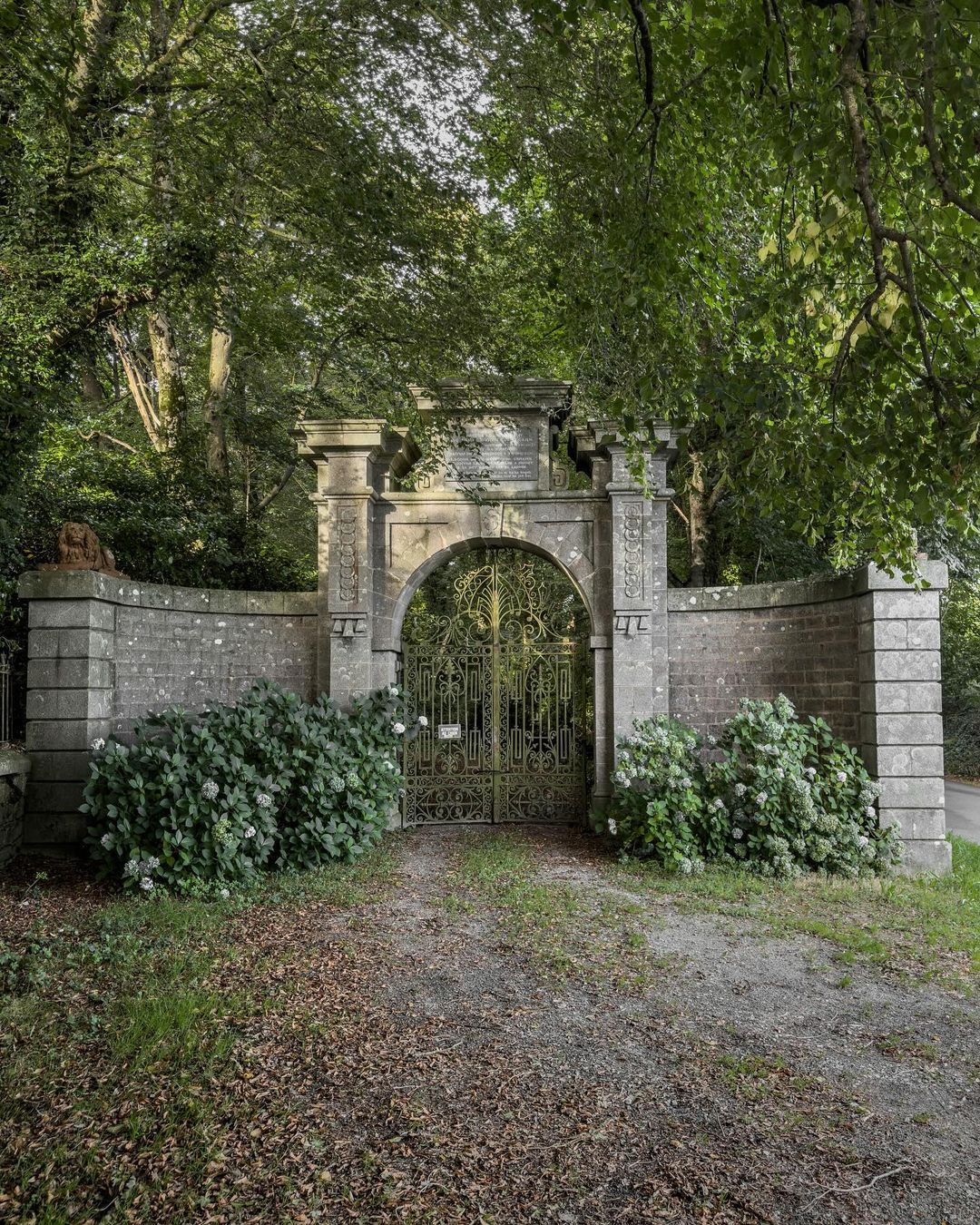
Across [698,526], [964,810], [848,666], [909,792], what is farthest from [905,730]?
[698,526]

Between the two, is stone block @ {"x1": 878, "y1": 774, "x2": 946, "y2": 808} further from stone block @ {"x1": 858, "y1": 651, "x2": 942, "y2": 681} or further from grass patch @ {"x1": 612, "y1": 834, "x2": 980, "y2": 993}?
stone block @ {"x1": 858, "y1": 651, "x2": 942, "y2": 681}

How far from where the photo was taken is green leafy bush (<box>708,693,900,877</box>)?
648 centimetres

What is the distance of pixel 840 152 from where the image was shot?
8.85 ft

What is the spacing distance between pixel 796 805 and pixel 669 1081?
12.5ft

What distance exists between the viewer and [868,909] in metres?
5.68

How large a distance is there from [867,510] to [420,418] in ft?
14.3

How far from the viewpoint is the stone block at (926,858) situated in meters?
6.67

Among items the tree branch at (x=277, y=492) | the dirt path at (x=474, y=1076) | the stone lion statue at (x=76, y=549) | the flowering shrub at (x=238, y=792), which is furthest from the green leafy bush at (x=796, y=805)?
the tree branch at (x=277, y=492)

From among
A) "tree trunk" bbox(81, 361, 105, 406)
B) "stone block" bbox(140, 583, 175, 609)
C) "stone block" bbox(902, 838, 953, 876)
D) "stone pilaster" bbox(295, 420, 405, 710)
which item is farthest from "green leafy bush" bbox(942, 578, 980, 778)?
"tree trunk" bbox(81, 361, 105, 406)

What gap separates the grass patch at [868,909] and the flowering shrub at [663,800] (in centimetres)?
25

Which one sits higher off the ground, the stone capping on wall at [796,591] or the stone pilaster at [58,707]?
the stone capping on wall at [796,591]

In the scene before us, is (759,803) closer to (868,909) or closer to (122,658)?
(868,909)

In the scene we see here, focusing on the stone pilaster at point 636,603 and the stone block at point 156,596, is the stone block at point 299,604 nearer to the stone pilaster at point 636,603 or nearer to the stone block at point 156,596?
the stone block at point 156,596

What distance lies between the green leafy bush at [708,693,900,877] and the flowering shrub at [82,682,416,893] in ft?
9.79
